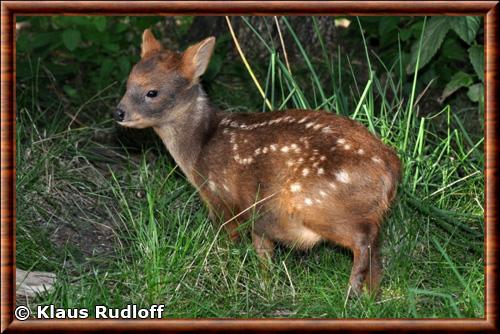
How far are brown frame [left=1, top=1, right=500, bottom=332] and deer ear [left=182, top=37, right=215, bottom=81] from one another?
0.87 metres

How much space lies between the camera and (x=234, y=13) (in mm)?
4926

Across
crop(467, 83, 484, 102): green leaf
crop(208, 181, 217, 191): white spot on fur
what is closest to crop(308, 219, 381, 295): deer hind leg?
crop(208, 181, 217, 191): white spot on fur

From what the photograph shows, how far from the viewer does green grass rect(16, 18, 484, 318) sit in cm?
487

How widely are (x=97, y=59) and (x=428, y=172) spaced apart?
273cm

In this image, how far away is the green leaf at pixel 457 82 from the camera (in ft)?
22.5

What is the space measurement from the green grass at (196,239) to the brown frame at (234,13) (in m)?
0.18

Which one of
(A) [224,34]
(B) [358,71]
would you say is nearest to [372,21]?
(B) [358,71]

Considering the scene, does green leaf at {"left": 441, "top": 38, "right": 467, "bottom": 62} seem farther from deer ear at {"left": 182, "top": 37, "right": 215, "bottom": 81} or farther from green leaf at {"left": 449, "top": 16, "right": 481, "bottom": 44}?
deer ear at {"left": 182, "top": 37, "right": 215, "bottom": 81}

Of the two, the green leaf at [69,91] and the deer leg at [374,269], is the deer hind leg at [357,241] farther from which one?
the green leaf at [69,91]

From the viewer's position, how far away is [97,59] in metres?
7.40

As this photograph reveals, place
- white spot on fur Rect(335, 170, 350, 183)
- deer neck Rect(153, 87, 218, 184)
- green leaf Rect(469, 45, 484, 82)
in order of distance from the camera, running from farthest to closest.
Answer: green leaf Rect(469, 45, 484, 82) < deer neck Rect(153, 87, 218, 184) < white spot on fur Rect(335, 170, 350, 183)

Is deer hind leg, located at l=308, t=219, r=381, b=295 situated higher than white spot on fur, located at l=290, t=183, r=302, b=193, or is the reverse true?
white spot on fur, located at l=290, t=183, r=302, b=193

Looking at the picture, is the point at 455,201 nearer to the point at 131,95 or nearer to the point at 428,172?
the point at 428,172

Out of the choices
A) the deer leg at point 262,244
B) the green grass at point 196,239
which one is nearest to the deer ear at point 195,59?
the green grass at point 196,239
